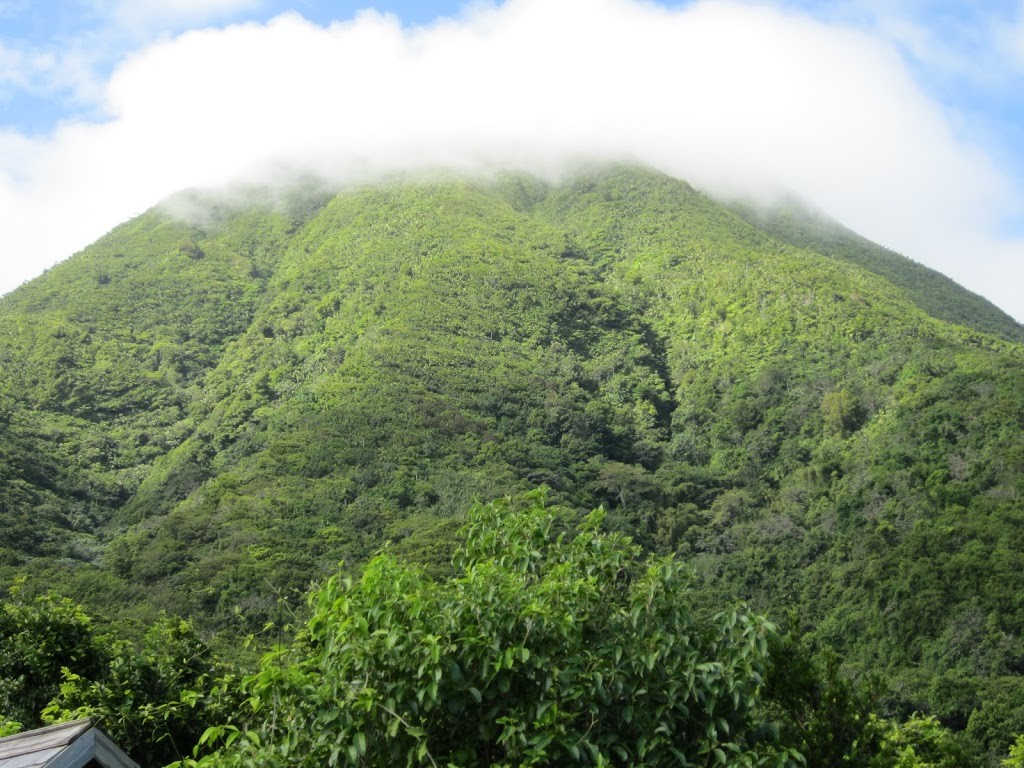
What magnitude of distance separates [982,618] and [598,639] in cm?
3836

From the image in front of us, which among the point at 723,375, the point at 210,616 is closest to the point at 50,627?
the point at 210,616

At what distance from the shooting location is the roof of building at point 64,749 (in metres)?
5.44

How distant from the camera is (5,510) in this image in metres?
49.1

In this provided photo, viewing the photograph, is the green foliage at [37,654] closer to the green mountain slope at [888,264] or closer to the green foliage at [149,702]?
the green foliage at [149,702]

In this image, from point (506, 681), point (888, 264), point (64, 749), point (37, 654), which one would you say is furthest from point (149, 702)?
point (888, 264)

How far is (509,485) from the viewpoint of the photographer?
52.9 meters

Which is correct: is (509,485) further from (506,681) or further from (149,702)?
(506,681)

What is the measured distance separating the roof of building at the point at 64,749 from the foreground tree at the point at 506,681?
539mm

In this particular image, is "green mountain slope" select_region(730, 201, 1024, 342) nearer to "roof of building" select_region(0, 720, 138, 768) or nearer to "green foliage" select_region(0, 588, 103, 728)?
"green foliage" select_region(0, 588, 103, 728)

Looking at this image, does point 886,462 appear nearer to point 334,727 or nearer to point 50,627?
point 50,627

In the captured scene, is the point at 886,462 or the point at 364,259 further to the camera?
the point at 364,259

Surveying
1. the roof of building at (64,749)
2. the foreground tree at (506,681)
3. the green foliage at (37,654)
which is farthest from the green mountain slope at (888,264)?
the roof of building at (64,749)

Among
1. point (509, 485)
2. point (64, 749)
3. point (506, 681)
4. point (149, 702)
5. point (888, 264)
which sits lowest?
point (509, 485)

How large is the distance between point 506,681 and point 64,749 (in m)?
2.30
